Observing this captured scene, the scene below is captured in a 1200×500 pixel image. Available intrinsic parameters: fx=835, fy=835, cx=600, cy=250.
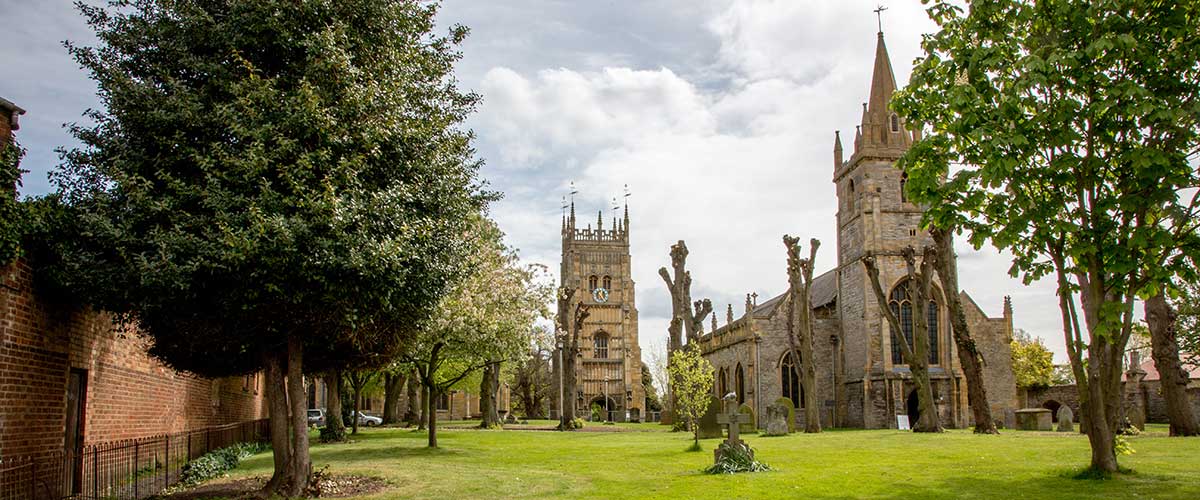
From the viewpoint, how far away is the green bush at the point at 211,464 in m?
15.9

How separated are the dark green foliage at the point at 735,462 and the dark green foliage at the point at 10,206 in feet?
39.4

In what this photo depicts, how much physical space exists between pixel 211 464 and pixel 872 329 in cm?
3345

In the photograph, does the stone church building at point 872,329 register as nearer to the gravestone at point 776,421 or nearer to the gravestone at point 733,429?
the gravestone at point 776,421

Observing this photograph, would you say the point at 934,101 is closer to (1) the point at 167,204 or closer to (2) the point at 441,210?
(2) the point at 441,210

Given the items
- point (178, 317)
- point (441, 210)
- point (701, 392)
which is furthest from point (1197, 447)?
point (178, 317)

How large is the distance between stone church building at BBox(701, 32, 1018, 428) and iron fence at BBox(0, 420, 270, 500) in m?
31.1

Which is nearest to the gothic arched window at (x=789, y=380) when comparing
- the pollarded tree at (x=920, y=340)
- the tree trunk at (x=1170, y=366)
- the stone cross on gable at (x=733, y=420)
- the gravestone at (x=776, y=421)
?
the pollarded tree at (x=920, y=340)

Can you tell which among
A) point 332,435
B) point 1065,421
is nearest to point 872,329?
point 1065,421

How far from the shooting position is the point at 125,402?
16.2 m

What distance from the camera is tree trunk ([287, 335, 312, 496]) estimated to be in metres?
13.2

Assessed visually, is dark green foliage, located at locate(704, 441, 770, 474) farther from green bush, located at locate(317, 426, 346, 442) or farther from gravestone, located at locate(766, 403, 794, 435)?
green bush, located at locate(317, 426, 346, 442)

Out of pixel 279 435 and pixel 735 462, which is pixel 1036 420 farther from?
pixel 279 435

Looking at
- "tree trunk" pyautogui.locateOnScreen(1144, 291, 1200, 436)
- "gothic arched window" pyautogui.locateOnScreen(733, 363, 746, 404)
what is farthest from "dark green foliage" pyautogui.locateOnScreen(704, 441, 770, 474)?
"gothic arched window" pyautogui.locateOnScreen(733, 363, 746, 404)

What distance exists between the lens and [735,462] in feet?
53.6
